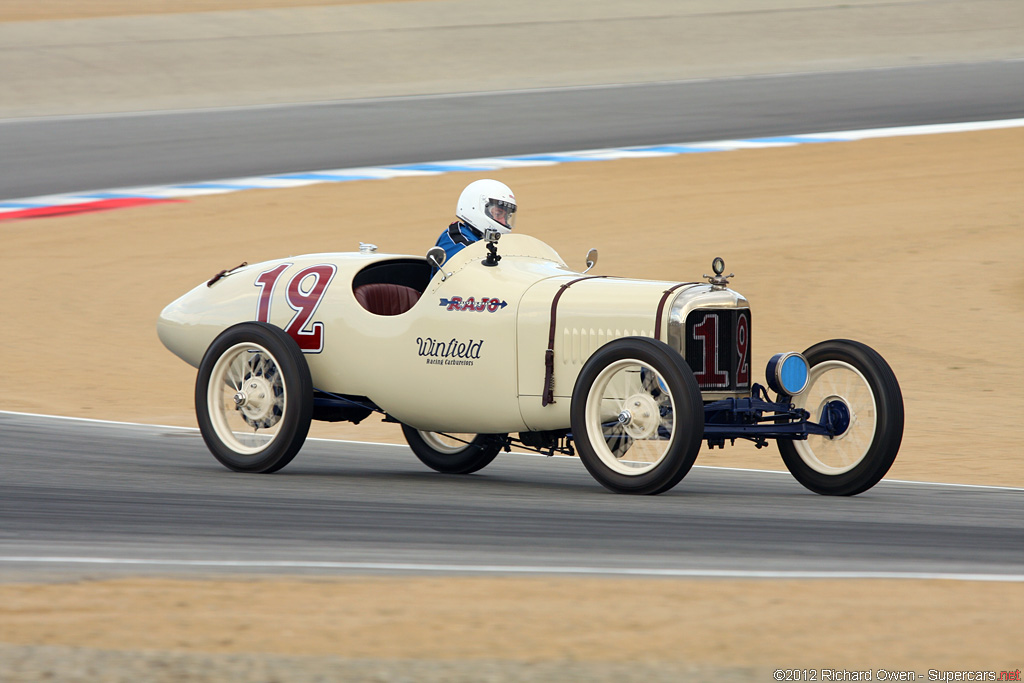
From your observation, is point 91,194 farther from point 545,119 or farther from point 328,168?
point 545,119

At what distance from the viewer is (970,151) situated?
75.3ft

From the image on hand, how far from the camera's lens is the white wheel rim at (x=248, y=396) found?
357 inches

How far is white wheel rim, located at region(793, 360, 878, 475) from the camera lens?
8.23m

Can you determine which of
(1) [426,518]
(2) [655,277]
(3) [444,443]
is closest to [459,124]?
(2) [655,277]

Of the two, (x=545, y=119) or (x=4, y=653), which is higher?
(x=545, y=119)

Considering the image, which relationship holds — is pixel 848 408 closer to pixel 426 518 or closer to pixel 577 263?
pixel 426 518

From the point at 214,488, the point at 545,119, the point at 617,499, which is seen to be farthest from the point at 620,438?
the point at 545,119

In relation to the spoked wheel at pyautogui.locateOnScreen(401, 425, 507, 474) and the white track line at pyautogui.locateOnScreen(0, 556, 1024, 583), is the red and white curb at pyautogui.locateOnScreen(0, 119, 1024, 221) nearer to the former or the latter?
the spoked wheel at pyautogui.locateOnScreen(401, 425, 507, 474)

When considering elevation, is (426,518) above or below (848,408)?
below

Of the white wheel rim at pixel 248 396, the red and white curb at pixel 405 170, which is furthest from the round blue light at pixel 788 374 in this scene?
the red and white curb at pixel 405 170

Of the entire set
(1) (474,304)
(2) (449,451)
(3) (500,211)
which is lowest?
(2) (449,451)

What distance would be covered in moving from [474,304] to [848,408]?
2.08 metres

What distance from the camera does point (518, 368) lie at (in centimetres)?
845

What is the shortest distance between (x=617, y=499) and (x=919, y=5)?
113 ft
